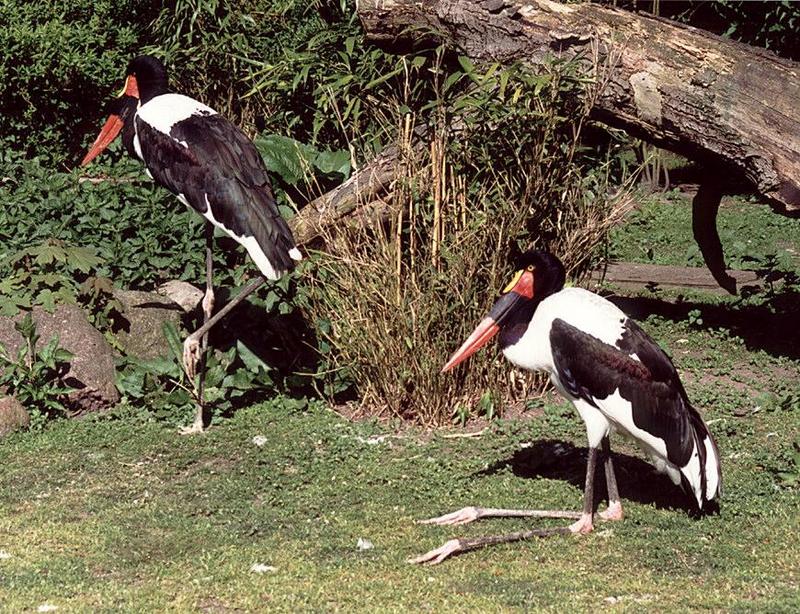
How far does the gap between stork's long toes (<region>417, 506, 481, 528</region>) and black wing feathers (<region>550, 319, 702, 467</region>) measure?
2.18 feet

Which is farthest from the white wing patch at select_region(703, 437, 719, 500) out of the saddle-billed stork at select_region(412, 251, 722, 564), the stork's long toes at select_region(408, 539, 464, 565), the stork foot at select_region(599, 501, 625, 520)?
the stork's long toes at select_region(408, 539, 464, 565)

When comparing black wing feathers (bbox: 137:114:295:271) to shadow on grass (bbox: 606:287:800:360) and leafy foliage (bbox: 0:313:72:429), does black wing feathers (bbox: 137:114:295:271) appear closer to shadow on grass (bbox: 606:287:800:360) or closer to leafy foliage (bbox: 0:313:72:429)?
leafy foliage (bbox: 0:313:72:429)

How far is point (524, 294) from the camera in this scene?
18.7 feet

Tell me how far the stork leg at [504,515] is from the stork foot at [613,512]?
0.34 feet

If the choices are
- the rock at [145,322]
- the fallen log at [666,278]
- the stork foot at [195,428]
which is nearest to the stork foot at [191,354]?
the stork foot at [195,428]

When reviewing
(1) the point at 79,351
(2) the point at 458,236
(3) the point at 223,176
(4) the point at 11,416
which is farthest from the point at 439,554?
(1) the point at 79,351

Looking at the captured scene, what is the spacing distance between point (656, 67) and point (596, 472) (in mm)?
2233

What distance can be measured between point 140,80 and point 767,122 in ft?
11.2

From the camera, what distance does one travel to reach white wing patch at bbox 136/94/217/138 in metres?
7.35

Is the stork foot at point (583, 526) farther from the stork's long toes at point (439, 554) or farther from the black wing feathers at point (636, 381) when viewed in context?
the stork's long toes at point (439, 554)

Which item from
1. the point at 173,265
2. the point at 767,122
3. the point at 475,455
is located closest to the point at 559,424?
the point at 475,455

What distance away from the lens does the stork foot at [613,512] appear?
5.62 metres

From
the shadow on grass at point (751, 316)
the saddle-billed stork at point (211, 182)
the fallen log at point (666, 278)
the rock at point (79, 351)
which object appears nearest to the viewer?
the saddle-billed stork at point (211, 182)

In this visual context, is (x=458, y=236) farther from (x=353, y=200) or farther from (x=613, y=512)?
(x=613, y=512)
